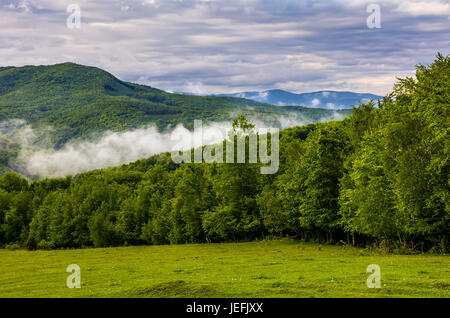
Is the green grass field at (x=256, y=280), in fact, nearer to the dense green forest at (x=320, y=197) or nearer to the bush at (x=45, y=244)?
the dense green forest at (x=320, y=197)

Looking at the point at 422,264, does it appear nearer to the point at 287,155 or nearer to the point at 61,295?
the point at 61,295

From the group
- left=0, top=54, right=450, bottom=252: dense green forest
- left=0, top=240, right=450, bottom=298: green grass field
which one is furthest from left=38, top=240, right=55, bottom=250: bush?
left=0, top=240, right=450, bottom=298: green grass field

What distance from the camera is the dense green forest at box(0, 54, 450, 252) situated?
4416 centimetres

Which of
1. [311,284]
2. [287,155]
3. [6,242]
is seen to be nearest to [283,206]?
[287,155]

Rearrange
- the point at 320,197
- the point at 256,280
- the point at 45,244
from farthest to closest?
the point at 45,244
the point at 320,197
the point at 256,280

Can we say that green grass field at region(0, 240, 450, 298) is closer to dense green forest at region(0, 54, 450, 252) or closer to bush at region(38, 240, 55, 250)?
dense green forest at region(0, 54, 450, 252)

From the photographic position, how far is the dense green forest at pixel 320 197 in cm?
4416

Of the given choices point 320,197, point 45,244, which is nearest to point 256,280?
point 320,197

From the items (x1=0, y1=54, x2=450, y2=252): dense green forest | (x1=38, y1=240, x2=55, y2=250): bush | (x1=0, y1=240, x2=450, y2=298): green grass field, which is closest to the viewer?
(x1=0, y1=240, x2=450, y2=298): green grass field

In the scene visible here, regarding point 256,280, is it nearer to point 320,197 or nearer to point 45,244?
point 320,197

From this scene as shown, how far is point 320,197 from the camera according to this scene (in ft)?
206

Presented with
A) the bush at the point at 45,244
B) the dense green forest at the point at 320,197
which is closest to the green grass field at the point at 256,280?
the dense green forest at the point at 320,197

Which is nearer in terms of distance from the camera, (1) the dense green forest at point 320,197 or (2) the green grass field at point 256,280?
(2) the green grass field at point 256,280
